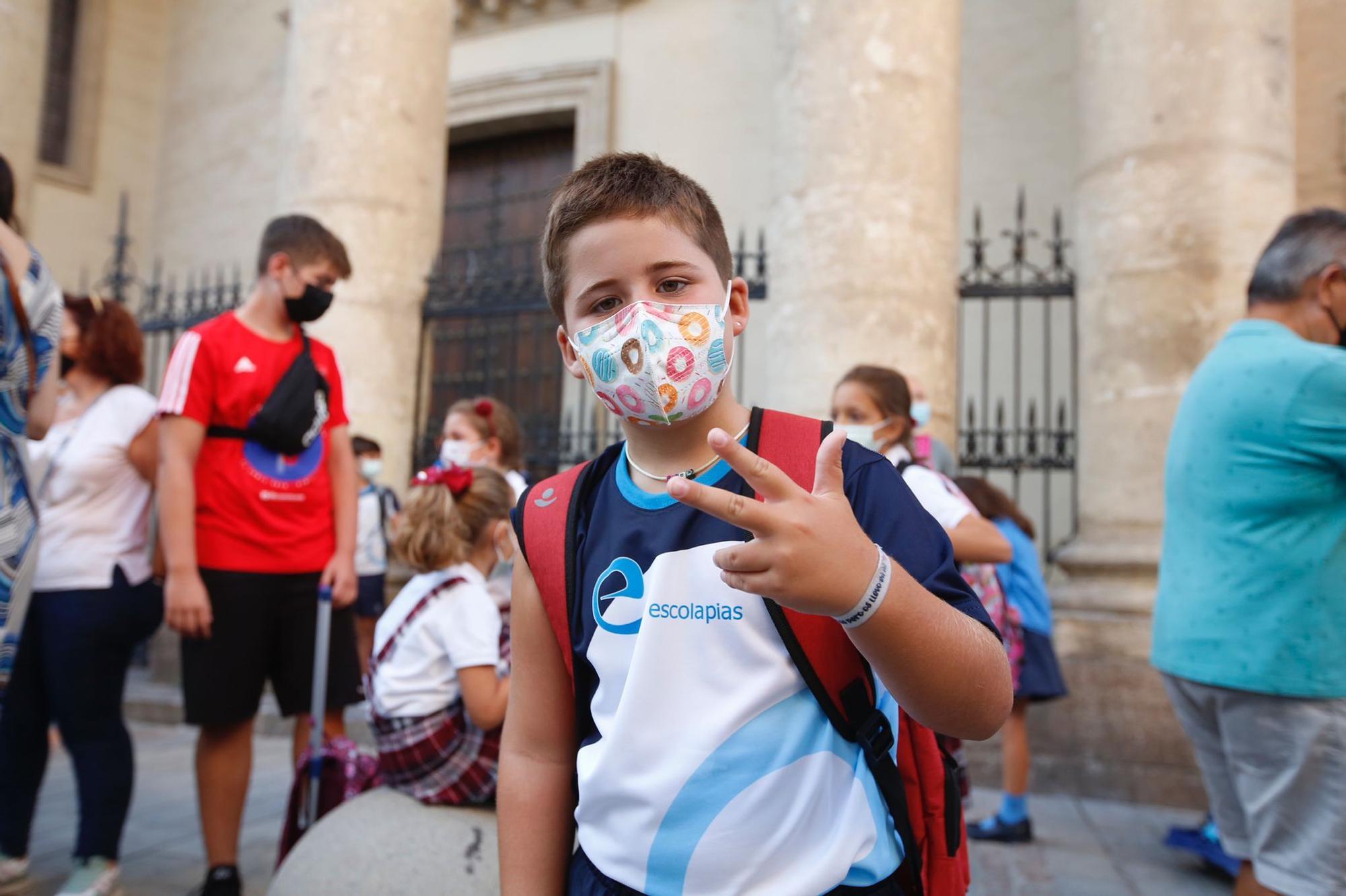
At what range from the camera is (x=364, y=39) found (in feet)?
23.6

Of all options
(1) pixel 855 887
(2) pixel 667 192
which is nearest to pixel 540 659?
(1) pixel 855 887

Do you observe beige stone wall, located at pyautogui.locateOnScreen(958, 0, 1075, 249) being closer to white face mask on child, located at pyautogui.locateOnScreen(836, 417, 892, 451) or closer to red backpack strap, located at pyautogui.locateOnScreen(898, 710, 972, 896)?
white face mask on child, located at pyautogui.locateOnScreen(836, 417, 892, 451)

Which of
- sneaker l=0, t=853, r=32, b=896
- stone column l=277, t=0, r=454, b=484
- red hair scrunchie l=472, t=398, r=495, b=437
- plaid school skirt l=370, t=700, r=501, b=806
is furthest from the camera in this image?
stone column l=277, t=0, r=454, b=484

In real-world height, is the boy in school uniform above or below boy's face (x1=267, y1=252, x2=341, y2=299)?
below

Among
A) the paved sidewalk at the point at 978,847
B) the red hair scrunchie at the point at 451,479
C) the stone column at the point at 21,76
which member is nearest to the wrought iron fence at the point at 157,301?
the stone column at the point at 21,76

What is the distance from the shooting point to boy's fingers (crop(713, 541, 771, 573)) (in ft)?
3.57

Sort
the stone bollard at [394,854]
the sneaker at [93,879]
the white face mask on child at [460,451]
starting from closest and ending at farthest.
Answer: the stone bollard at [394,854]
the sneaker at [93,879]
the white face mask on child at [460,451]

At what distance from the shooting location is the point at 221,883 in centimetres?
336

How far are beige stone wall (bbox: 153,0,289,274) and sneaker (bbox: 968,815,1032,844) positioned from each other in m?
11.2

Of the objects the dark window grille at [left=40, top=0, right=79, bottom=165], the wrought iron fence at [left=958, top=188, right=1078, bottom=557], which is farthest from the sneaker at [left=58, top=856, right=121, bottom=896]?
the dark window grille at [left=40, top=0, right=79, bottom=165]

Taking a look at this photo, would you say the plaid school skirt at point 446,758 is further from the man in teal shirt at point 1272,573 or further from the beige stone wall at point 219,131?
the beige stone wall at point 219,131

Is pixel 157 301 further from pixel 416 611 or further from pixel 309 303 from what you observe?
pixel 416 611

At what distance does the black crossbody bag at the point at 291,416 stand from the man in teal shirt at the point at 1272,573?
2733mm

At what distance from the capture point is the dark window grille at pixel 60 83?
532 inches
